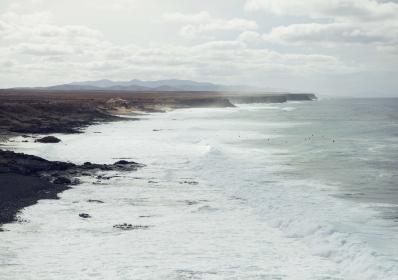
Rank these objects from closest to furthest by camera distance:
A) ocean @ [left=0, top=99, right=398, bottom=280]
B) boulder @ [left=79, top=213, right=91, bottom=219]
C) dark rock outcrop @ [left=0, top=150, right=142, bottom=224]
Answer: ocean @ [left=0, top=99, right=398, bottom=280] → boulder @ [left=79, top=213, right=91, bottom=219] → dark rock outcrop @ [left=0, top=150, right=142, bottom=224]

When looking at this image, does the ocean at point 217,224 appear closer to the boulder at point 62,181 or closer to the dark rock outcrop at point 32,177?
the dark rock outcrop at point 32,177

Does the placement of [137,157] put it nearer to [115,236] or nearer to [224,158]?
[224,158]

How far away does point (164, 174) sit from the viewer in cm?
3059

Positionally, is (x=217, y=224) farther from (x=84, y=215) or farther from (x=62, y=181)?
(x=62, y=181)

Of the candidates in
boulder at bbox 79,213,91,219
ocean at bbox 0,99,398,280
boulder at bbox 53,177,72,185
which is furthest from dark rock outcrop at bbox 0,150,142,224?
boulder at bbox 79,213,91,219

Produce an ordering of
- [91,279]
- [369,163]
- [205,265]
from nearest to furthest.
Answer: [91,279]
[205,265]
[369,163]

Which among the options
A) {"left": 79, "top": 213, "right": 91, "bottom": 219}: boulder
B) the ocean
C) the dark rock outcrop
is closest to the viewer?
the ocean

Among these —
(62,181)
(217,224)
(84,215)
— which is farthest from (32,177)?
(217,224)

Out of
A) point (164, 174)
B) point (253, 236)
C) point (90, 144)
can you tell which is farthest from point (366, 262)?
point (90, 144)

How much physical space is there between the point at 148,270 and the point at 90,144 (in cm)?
3344

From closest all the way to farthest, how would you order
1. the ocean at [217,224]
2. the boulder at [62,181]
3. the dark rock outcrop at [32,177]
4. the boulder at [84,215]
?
the ocean at [217,224] < the boulder at [84,215] < the dark rock outcrop at [32,177] < the boulder at [62,181]

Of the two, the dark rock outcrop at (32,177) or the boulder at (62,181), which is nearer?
the dark rock outcrop at (32,177)

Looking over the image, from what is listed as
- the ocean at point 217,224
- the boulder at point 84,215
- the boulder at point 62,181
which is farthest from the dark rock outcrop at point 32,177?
the boulder at point 84,215

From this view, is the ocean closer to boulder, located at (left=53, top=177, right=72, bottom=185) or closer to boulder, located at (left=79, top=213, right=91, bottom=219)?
boulder, located at (left=79, top=213, right=91, bottom=219)
